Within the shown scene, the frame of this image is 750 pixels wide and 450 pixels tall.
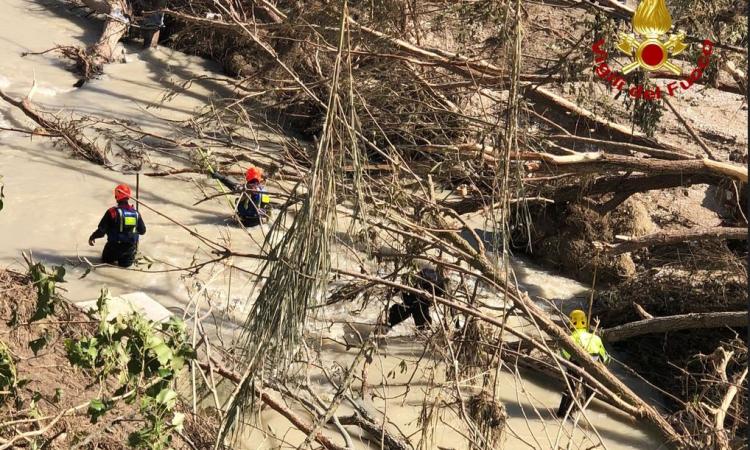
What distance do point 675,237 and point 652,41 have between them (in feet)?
→ 6.84

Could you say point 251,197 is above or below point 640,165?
below

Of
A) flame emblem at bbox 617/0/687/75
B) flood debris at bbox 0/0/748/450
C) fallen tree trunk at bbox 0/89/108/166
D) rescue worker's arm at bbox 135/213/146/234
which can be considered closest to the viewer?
flood debris at bbox 0/0/748/450

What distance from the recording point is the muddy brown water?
8016 mm

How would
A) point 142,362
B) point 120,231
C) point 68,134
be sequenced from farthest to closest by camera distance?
1. point 68,134
2. point 120,231
3. point 142,362

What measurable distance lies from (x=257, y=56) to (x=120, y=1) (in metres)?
2.65

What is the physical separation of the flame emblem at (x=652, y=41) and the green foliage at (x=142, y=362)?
4.63 meters

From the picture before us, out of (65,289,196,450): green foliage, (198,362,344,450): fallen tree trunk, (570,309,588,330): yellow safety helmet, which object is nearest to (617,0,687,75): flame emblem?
(570,309,588,330): yellow safety helmet

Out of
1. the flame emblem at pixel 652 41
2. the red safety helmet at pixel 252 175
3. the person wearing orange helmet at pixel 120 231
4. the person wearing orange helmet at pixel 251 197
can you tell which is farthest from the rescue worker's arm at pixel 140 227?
the flame emblem at pixel 652 41

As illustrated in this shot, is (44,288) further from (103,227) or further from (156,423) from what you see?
(103,227)

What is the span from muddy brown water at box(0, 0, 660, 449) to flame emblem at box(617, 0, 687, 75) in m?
3.06

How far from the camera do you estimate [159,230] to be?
10367 mm

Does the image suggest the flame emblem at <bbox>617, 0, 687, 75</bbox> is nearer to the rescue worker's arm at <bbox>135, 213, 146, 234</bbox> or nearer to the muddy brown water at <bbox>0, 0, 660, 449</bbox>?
the muddy brown water at <bbox>0, 0, 660, 449</bbox>

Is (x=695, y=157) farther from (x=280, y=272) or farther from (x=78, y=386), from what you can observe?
(x=280, y=272)

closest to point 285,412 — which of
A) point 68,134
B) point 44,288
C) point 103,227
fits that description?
point 44,288
